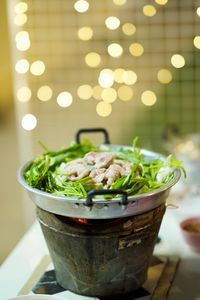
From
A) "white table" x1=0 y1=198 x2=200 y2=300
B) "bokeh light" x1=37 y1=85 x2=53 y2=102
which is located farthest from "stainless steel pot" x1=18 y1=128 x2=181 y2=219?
"bokeh light" x1=37 y1=85 x2=53 y2=102

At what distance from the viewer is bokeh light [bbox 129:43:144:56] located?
198 cm

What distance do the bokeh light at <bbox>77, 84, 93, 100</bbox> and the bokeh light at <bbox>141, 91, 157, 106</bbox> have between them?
19 cm

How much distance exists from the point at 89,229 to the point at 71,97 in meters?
1.18

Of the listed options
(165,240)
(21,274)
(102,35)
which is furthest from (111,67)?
(21,274)

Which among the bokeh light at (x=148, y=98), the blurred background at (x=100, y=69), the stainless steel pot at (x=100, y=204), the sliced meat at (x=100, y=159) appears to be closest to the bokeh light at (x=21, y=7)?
the blurred background at (x=100, y=69)

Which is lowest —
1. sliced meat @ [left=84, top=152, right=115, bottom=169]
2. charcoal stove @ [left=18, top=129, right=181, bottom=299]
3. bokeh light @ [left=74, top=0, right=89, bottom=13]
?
charcoal stove @ [left=18, top=129, right=181, bottom=299]

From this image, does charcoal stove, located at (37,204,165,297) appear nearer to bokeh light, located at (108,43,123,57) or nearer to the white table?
the white table

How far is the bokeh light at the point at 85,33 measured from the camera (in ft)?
6.58

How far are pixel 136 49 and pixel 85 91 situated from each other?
245mm

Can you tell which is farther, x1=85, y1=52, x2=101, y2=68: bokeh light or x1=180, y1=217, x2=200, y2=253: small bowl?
x1=85, y1=52, x2=101, y2=68: bokeh light

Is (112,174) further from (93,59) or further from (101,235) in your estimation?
→ (93,59)

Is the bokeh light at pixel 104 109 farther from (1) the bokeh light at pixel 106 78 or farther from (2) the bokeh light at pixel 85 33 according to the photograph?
(2) the bokeh light at pixel 85 33

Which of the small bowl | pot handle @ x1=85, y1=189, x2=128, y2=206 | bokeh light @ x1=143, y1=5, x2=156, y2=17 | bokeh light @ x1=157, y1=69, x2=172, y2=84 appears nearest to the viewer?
pot handle @ x1=85, y1=189, x2=128, y2=206

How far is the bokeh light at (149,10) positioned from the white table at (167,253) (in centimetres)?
79
